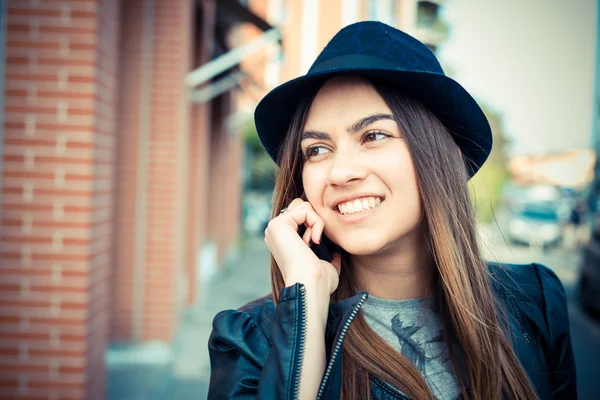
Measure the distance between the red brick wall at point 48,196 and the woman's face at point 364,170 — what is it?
179 centimetres

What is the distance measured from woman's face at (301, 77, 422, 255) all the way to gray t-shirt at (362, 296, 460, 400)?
0.26 metres

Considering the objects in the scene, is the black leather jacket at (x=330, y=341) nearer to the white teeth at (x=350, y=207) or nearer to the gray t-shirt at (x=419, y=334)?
the gray t-shirt at (x=419, y=334)

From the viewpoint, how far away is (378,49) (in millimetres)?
1640

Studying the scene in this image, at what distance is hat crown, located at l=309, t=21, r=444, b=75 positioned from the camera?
1.62 metres

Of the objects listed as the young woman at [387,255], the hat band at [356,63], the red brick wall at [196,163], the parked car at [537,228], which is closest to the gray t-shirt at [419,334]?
the young woman at [387,255]

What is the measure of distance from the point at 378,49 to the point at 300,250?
0.71 m

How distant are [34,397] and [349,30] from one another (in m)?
2.66

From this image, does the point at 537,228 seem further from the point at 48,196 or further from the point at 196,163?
the point at 48,196

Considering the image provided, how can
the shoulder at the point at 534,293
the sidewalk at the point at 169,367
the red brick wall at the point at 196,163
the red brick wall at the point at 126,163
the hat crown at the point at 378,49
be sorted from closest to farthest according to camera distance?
the hat crown at the point at 378,49 → the shoulder at the point at 534,293 → the sidewalk at the point at 169,367 → the red brick wall at the point at 126,163 → the red brick wall at the point at 196,163

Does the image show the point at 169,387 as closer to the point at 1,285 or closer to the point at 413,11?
the point at 1,285

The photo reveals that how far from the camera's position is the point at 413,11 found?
1505cm

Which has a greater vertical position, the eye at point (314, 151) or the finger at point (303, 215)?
the eye at point (314, 151)

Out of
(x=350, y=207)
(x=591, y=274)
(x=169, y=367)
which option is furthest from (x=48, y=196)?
(x=591, y=274)

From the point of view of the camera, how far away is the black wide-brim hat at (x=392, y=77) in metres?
1.59
